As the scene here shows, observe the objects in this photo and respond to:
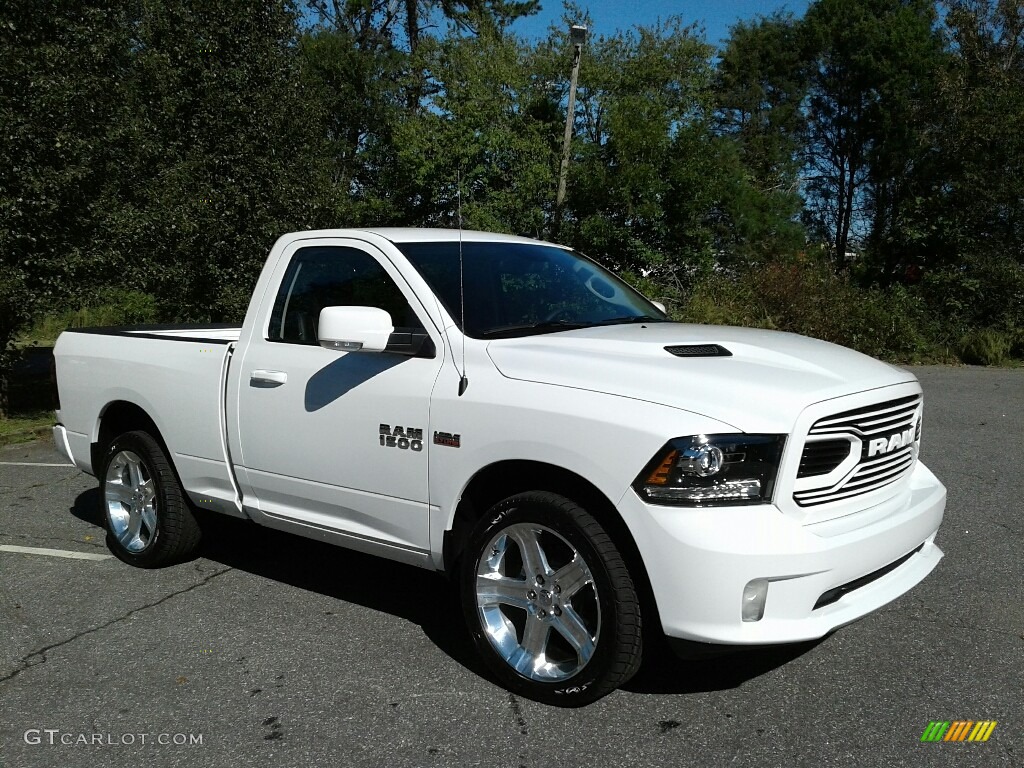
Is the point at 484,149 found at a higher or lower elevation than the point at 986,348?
higher

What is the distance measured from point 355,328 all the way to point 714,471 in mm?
1558

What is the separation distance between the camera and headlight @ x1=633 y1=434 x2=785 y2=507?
3184mm

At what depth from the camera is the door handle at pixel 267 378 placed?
14.8ft

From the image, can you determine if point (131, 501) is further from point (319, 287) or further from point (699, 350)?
point (699, 350)

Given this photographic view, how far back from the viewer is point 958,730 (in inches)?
134

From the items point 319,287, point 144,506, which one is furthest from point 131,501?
point 319,287

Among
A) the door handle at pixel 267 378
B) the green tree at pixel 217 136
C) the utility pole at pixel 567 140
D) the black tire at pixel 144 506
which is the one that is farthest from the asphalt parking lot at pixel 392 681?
the utility pole at pixel 567 140

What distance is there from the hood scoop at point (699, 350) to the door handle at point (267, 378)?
190 cm

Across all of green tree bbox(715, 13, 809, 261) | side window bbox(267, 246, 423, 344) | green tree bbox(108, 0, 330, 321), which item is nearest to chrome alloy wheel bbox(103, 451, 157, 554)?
A: side window bbox(267, 246, 423, 344)

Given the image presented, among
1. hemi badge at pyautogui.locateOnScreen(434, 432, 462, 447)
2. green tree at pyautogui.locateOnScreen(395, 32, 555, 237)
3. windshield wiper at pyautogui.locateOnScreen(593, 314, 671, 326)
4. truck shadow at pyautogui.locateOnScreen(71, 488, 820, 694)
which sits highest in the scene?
green tree at pyautogui.locateOnScreen(395, 32, 555, 237)

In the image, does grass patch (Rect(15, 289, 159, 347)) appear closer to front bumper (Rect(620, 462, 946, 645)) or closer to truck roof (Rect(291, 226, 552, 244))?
truck roof (Rect(291, 226, 552, 244))

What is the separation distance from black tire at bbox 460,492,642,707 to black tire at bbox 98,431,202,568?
218 centimetres

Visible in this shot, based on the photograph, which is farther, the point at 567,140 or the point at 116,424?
the point at 567,140

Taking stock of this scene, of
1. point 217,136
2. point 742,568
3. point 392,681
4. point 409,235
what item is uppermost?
point 217,136
